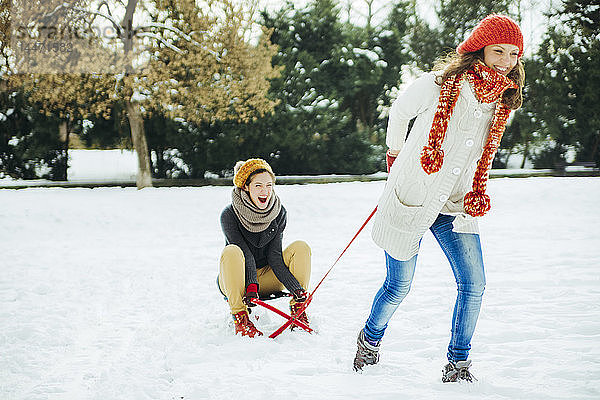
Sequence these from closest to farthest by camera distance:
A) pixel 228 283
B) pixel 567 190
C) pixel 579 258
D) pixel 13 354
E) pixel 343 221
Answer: pixel 13 354, pixel 228 283, pixel 579 258, pixel 343 221, pixel 567 190

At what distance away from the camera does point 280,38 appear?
19.5 m

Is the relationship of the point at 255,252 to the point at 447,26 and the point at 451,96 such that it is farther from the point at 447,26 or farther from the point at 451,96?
the point at 447,26

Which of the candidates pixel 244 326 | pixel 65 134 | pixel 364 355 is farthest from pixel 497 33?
pixel 65 134

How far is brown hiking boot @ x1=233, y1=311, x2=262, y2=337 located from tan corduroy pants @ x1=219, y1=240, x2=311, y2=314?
0.04 meters

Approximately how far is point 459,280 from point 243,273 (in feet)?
4.99

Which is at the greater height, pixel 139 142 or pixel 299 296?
pixel 139 142

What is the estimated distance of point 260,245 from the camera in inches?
159

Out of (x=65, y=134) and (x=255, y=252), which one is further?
(x=65, y=134)

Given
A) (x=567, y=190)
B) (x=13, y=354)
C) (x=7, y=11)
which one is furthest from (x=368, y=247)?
(x=7, y=11)

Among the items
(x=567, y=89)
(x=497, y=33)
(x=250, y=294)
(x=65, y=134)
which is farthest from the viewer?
(x=567, y=89)

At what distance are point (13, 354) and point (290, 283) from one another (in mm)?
1827

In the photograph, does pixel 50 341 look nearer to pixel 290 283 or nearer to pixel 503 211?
pixel 290 283

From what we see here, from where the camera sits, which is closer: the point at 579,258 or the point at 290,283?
the point at 290,283

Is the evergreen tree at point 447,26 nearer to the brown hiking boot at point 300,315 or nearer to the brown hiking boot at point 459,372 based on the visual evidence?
the brown hiking boot at point 300,315
